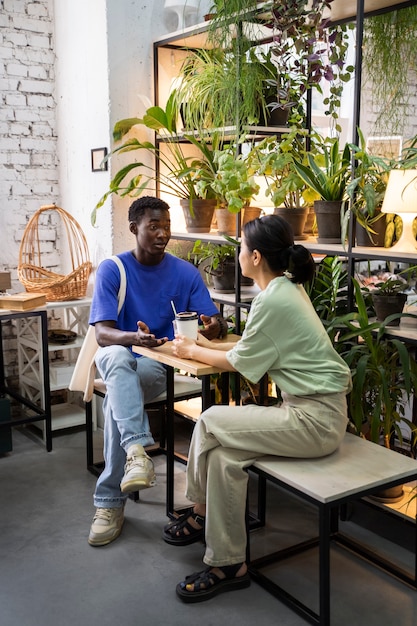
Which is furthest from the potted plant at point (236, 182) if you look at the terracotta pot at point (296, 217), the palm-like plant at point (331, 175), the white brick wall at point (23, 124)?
the white brick wall at point (23, 124)

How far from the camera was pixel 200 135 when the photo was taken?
3.50 m

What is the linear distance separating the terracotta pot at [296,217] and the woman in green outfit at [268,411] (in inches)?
25.9

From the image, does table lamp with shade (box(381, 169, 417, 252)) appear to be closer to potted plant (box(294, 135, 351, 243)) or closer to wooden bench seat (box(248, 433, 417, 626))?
potted plant (box(294, 135, 351, 243))

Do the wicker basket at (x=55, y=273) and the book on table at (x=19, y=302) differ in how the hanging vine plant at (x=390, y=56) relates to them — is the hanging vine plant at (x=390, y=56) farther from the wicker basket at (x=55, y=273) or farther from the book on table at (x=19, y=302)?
the book on table at (x=19, y=302)

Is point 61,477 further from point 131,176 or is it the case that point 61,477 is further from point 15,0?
point 15,0

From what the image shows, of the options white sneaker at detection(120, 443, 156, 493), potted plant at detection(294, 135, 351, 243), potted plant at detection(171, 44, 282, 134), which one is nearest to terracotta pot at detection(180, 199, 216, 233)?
potted plant at detection(171, 44, 282, 134)

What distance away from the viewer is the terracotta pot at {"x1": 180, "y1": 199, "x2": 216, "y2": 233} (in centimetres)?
354

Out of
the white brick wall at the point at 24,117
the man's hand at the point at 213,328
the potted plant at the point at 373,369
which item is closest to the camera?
the potted plant at the point at 373,369

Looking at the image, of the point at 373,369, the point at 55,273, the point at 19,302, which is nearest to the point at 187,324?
the point at 373,369

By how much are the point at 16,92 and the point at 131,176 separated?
2.83 feet

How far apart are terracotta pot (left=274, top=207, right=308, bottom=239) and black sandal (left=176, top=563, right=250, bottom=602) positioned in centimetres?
143

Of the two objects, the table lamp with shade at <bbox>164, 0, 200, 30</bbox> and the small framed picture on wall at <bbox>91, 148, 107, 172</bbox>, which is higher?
the table lamp with shade at <bbox>164, 0, 200, 30</bbox>

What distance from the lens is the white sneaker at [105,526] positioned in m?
2.71

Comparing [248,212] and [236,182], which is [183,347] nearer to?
[236,182]
